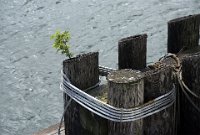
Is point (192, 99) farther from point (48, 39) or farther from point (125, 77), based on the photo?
point (48, 39)

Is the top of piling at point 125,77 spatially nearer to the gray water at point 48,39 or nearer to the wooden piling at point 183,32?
the wooden piling at point 183,32

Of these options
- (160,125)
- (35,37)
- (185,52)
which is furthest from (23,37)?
(160,125)

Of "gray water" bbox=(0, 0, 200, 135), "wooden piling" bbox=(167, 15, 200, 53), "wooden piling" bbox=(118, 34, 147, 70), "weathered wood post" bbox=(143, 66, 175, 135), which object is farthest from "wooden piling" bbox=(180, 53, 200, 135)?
"gray water" bbox=(0, 0, 200, 135)

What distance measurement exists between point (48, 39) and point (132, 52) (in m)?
9.72

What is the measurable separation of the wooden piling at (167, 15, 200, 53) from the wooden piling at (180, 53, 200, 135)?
3.36ft

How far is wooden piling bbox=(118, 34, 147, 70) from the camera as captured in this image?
5.79m

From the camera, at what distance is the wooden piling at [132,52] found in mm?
5785

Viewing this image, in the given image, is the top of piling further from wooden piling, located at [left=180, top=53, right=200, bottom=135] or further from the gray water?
the gray water

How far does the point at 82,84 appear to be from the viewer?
539 centimetres

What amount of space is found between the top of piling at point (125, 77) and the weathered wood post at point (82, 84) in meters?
0.54

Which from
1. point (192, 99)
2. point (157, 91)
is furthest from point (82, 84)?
point (192, 99)

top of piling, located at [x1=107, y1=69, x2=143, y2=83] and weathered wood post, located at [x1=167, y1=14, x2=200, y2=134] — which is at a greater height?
weathered wood post, located at [x1=167, y1=14, x2=200, y2=134]

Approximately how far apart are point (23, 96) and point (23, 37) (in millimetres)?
4226

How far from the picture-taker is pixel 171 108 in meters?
5.11
